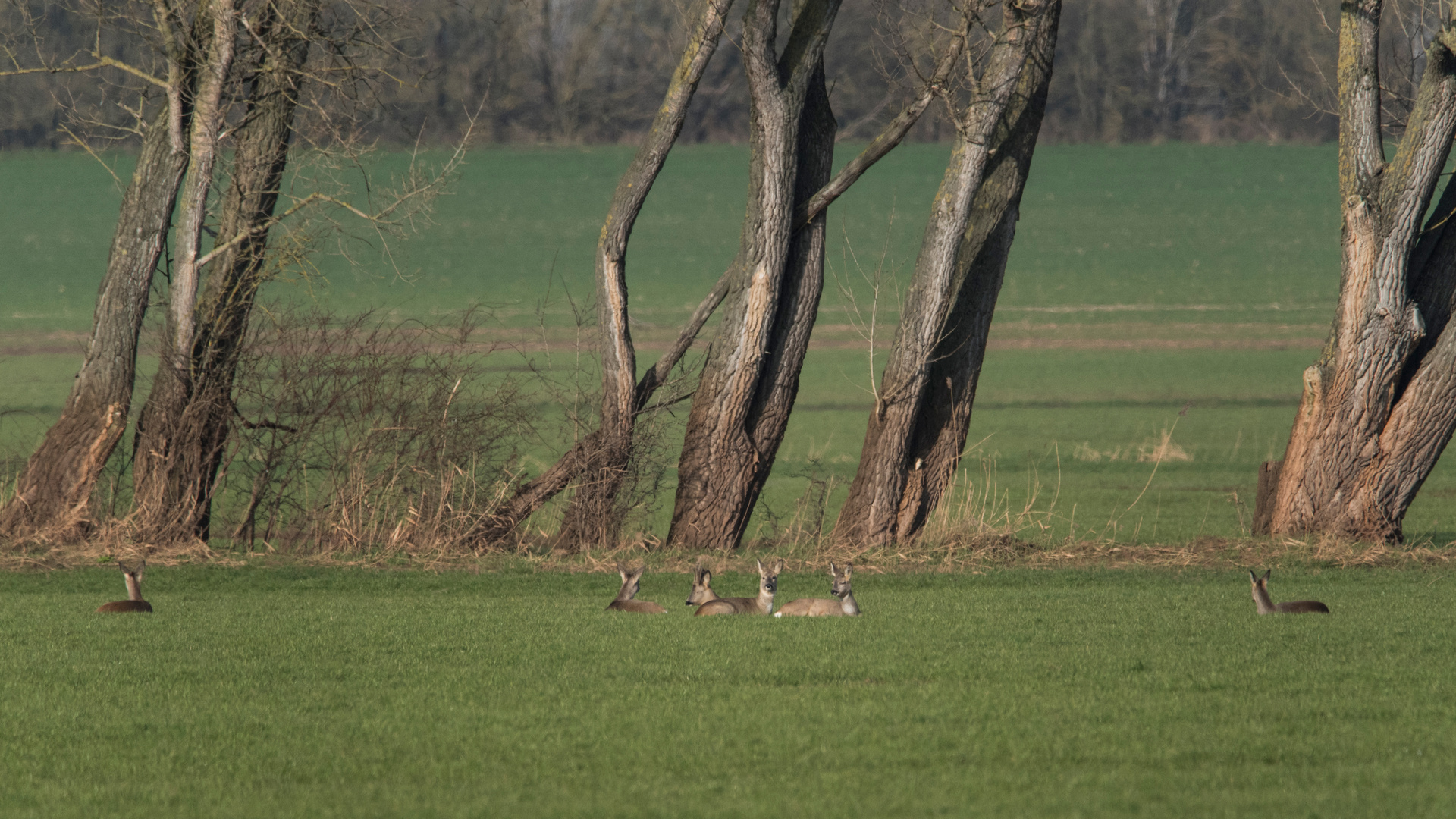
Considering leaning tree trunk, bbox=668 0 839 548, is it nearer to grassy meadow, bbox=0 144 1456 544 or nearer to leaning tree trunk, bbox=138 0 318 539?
grassy meadow, bbox=0 144 1456 544

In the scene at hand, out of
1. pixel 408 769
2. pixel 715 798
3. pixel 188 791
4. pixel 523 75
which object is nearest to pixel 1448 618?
pixel 715 798

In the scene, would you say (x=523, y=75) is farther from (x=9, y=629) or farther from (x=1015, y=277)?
(x=9, y=629)

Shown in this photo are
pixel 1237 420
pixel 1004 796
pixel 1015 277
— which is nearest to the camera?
pixel 1004 796

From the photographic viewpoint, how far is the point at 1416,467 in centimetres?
1338

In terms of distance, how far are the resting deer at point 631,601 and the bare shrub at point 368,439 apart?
310 centimetres

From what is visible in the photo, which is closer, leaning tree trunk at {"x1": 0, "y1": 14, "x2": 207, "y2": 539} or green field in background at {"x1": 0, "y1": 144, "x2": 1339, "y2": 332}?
leaning tree trunk at {"x1": 0, "y1": 14, "x2": 207, "y2": 539}

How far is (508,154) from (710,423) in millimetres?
63062

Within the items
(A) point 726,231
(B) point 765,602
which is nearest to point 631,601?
(B) point 765,602

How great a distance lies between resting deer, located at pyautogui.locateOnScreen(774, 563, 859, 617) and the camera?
9.41 m

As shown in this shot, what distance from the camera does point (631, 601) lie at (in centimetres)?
957

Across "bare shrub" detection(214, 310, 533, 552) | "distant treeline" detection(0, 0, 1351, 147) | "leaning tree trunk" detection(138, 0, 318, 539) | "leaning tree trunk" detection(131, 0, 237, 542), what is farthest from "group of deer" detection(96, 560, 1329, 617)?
"distant treeline" detection(0, 0, 1351, 147)

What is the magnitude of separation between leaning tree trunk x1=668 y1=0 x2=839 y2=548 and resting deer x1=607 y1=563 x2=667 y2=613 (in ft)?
12.0

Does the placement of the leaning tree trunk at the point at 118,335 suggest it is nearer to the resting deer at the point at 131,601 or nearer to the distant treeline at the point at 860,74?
the resting deer at the point at 131,601

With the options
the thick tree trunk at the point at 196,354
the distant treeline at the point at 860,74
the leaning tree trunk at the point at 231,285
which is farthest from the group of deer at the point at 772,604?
the distant treeline at the point at 860,74
